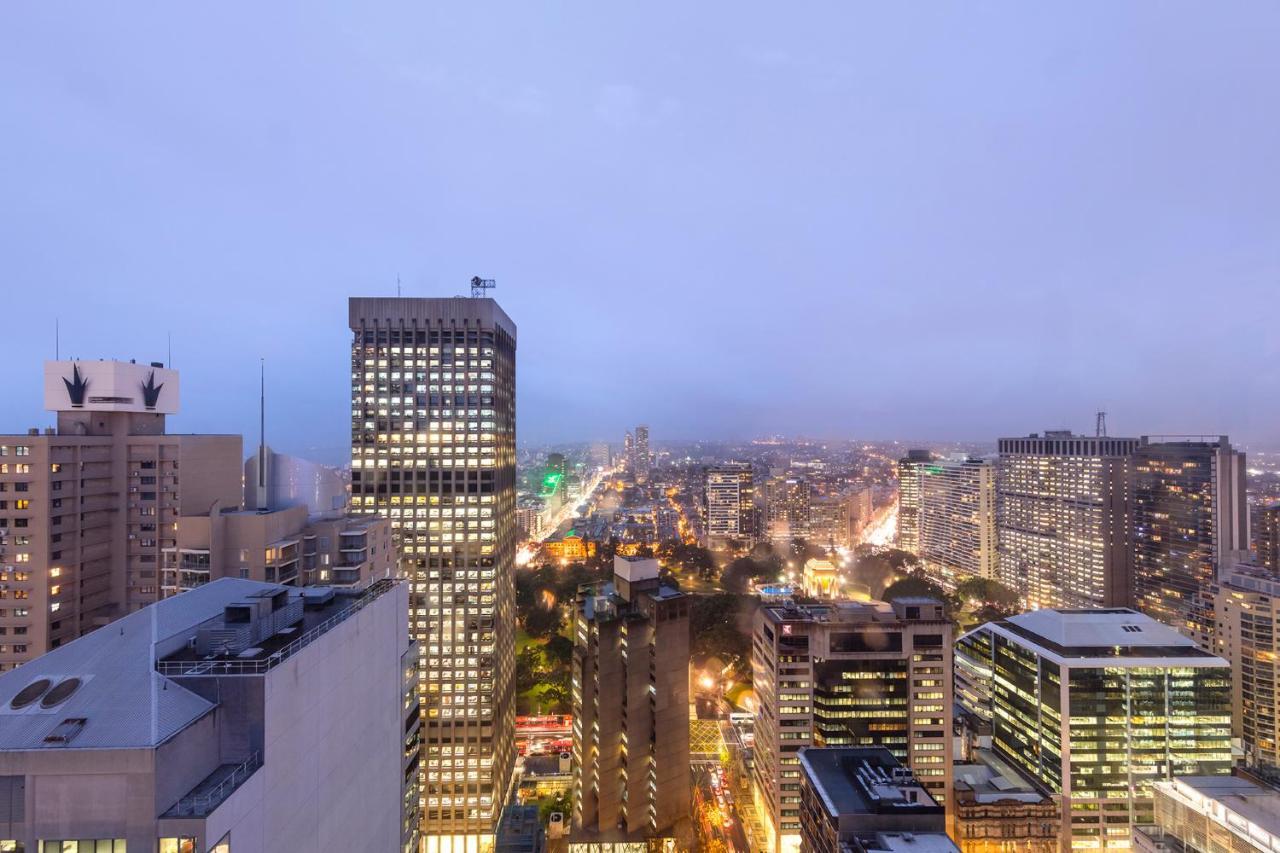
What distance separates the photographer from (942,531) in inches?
3730

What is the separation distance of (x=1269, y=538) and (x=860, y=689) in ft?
197

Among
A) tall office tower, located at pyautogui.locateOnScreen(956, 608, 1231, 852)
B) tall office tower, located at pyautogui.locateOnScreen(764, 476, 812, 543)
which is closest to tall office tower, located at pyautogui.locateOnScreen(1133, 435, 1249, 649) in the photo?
tall office tower, located at pyautogui.locateOnScreen(956, 608, 1231, 852)

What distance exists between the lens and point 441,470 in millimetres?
36812

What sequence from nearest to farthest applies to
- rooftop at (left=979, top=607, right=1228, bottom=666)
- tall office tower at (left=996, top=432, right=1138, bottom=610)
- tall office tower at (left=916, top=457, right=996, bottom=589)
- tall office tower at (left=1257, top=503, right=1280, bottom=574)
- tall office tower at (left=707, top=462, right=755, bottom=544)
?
rooftop at (left=979, top=607, right=1228, bottom=666) → tall office tower at (left=1257, top=503, right=1280, bottom=574) → tall office tower at (left=996, top=432, right=1138, bottom=610) → tall office tower at (left=916, top=457, right=996, bottom=589) → tall office tower at (left=707, top=462, right=755, bottom=544)

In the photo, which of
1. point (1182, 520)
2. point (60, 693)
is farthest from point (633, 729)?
point (1182, 520)

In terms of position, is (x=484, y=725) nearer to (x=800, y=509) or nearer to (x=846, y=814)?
(x=846, y=814)

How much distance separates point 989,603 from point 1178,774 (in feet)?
124

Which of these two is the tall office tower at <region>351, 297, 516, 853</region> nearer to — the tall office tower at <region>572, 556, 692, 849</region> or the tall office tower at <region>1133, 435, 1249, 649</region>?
the tall office tower at <region>572, 556, 692, 849</region>

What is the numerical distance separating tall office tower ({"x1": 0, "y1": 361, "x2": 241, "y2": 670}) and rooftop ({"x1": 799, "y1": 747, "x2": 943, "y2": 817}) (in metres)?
34.3

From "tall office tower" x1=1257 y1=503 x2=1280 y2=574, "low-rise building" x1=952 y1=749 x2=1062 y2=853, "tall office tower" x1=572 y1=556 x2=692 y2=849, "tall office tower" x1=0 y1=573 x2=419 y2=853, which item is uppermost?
"tall office tower" x1=0 y1=573 x2=419 y2=853

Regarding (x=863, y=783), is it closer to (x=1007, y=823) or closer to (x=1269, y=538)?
(x=1007, y=823)

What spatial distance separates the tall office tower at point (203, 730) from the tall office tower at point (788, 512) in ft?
320

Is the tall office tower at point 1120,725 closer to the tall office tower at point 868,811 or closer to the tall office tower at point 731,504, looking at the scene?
the tall office tower at point 868,811

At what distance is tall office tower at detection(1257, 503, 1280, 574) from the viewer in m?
59.2
